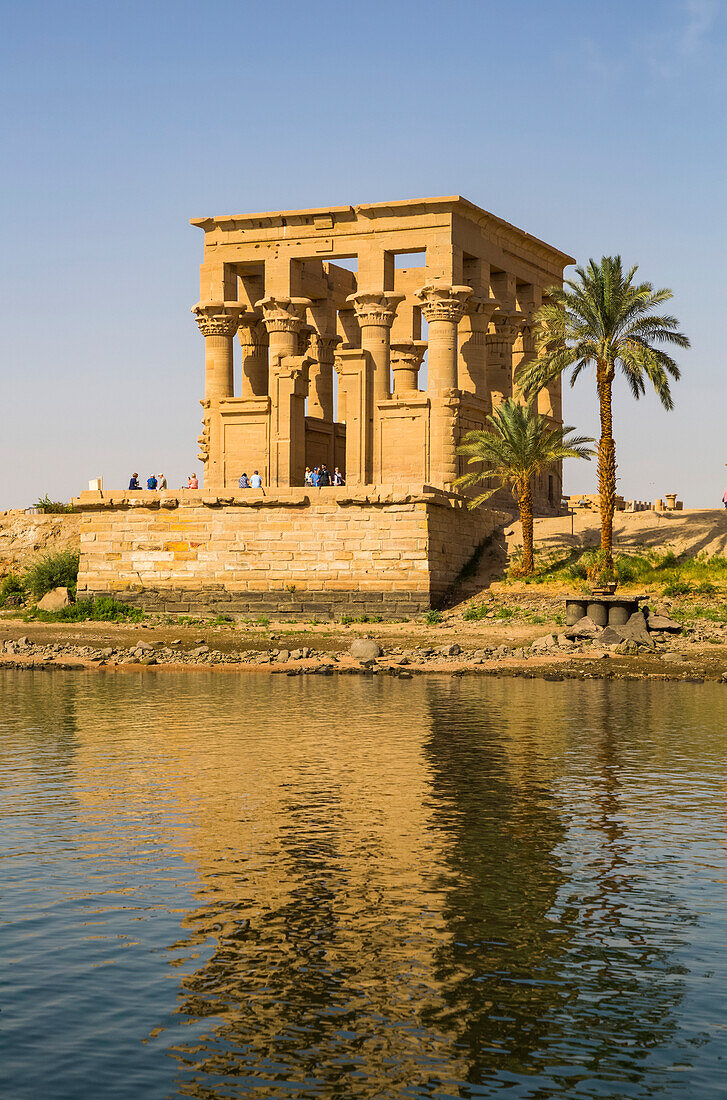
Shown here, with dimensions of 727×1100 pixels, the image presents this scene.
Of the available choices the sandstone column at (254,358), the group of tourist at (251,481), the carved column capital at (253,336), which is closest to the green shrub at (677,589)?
the group of tourist at (251,481)

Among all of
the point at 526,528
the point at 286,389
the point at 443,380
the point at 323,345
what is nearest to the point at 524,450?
the point at 526,528

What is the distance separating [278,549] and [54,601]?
7698 millimetres

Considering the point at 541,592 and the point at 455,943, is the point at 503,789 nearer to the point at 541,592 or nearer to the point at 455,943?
the point at 455,943

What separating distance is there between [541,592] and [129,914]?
29583mm

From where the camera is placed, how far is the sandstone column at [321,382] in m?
52.4

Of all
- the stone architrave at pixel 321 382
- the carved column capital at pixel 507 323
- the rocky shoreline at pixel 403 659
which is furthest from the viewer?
the stone architrave at pixel 321 382

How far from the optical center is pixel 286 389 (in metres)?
45.2

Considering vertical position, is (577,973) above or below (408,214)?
below

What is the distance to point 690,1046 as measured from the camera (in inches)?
274

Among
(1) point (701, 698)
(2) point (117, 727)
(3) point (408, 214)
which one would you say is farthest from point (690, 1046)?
(3) point (408, 214)

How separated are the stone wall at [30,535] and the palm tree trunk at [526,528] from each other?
20785mm

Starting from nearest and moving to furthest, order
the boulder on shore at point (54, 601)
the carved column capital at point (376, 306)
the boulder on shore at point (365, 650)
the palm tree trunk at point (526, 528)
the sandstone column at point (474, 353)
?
the boulder on shore at point (365, 650), the palm tree trunk at point (526, 528), the boulder on shore at point (54, 601), the carved column capital at point (376, 306), the sandstone column at point (474, 353)

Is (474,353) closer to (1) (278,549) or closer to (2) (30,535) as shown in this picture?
(1) (278,549)

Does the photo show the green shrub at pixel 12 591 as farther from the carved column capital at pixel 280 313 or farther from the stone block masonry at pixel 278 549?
the carved column capital at pixel 280 313
